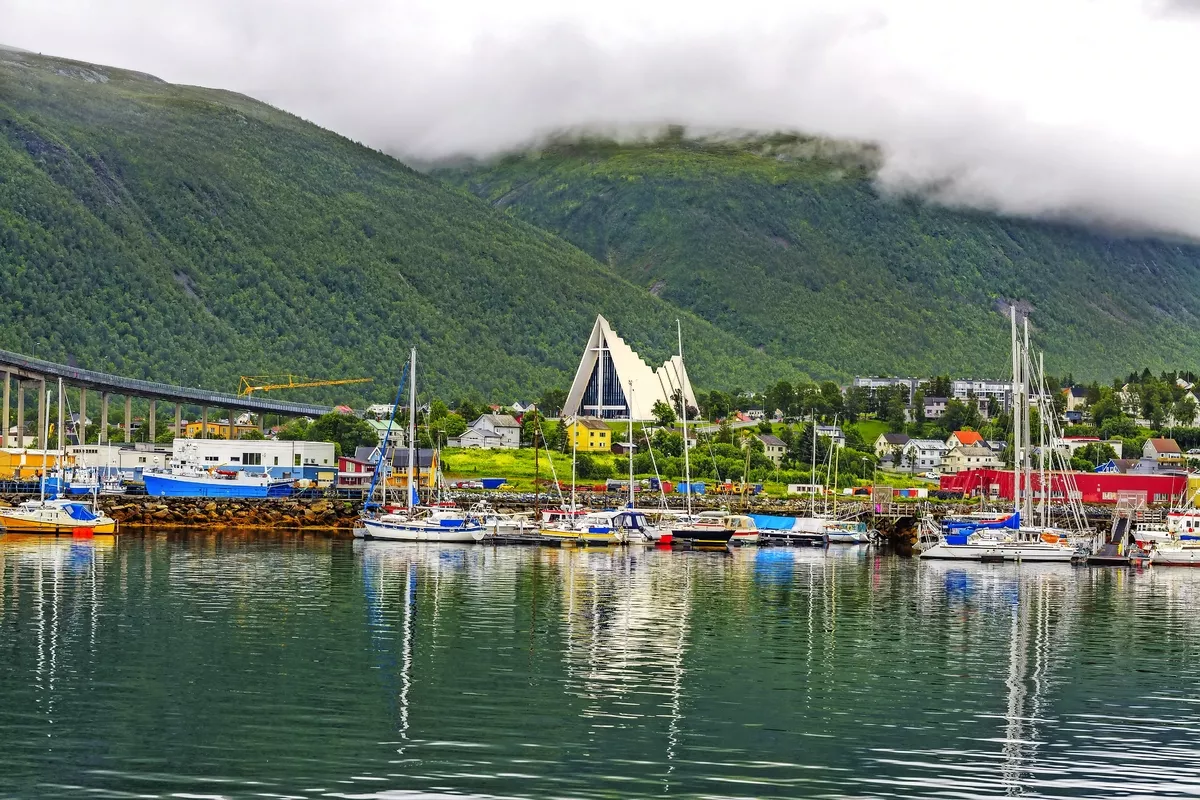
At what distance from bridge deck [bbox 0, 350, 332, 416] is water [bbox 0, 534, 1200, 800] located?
254 feet

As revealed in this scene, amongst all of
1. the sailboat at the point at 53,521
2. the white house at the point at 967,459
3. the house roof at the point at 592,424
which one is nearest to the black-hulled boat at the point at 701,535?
the sailboat at the point at 53,521

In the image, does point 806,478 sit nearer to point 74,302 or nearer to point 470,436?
point 470,436

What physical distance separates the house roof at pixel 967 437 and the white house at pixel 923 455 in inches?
61.2

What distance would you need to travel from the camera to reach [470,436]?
14425cm

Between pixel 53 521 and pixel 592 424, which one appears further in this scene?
pixel 592 424

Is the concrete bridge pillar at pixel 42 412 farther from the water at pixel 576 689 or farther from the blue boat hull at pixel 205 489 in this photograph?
the water at pixel 576 689

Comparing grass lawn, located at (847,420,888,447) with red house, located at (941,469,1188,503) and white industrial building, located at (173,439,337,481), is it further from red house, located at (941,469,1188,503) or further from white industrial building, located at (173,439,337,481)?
white industrial building, located at (173,439,337,481)

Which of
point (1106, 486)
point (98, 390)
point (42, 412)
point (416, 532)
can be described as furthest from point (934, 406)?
point (416, 532)

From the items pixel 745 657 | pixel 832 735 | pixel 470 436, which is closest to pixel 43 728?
pixel 832 735

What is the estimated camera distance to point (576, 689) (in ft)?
110

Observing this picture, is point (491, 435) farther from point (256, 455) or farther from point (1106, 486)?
point (1106, 486)

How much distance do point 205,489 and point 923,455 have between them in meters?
71.7

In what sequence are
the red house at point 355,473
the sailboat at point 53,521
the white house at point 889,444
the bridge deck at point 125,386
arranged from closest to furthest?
the sailboat at point 53,521 < the red house at point 355,473 < the bridge deck at point 125,386 < the white house at point 889,444

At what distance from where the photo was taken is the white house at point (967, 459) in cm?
14550
